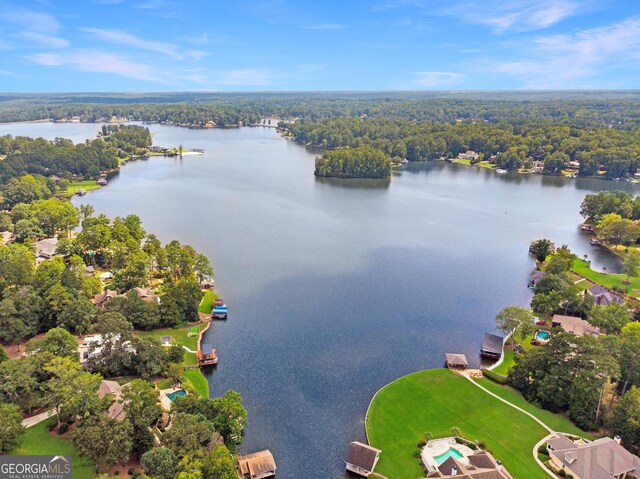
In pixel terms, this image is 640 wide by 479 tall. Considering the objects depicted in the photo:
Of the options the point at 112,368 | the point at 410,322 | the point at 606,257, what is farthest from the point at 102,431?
the point at 606,257

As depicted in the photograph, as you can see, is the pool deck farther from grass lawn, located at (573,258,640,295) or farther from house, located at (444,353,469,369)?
grass lawn, located at (573,258,640,295)

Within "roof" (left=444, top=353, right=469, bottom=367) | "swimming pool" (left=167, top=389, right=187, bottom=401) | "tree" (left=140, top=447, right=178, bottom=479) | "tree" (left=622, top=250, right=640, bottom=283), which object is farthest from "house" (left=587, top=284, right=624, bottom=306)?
"tree" (left=140, top=447, right=178, bottom=479)

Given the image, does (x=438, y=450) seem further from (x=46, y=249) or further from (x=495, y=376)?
(x=46, y=249)

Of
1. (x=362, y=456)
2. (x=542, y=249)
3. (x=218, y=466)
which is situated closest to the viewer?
(x=218, y=466)

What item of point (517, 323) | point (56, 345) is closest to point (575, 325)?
point (517, 323)

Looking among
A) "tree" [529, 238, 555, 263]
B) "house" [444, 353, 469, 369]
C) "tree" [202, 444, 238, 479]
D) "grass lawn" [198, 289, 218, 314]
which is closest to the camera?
"tree" [202, 444, 238, 479]

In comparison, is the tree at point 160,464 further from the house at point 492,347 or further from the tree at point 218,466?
the house at point 492,347
